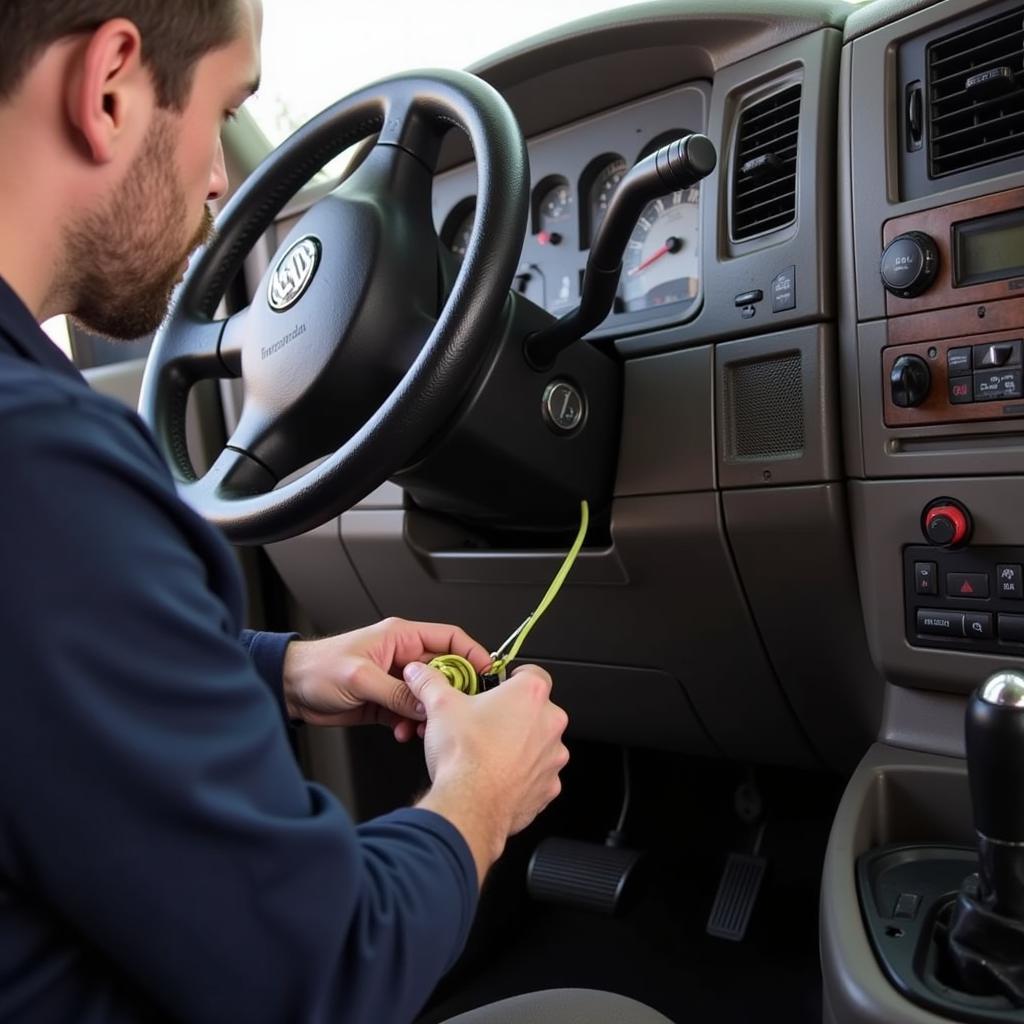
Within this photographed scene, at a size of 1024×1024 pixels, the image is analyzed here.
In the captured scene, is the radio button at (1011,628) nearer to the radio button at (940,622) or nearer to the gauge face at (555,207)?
the radio button at (940,622)

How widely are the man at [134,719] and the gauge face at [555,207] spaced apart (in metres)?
0.78

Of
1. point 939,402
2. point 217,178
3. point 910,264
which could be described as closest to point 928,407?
point 939,402

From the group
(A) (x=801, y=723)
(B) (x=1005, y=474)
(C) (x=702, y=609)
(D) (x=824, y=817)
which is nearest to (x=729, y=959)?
(D) (x=824, y=817)

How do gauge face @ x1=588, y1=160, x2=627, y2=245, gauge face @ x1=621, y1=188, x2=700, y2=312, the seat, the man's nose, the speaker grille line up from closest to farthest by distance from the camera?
the man's nose < the seat < the speaker grille < gauge face @ x1=621, y1=188, x2=700, y2=312 < gauge face @ x1=588, y1=160, x2=627, y2=245

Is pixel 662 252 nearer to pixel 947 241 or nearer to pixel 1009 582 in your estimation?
pixel 947 241

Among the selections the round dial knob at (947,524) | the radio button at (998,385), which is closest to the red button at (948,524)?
the round dial knob at (947,524)

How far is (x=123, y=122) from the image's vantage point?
1.78 feet

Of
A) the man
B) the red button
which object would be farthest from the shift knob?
the man

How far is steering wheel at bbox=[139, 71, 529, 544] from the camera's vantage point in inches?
33.8

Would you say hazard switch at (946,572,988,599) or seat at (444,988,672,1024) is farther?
hazard switch at (946,572,988,599)

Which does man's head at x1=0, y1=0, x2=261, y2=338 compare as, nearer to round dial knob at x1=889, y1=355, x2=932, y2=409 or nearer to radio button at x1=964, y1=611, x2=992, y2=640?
round dial knob at x1=889, y1=355, x2=932, y2=409

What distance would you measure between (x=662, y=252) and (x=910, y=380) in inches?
15.6

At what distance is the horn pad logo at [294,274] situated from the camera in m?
1.02

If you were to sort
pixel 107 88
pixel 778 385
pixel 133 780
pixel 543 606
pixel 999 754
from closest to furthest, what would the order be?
pixel 133 780
pixel 107 88
pixel 999 754
pixel 543 606
pixel 778 385
